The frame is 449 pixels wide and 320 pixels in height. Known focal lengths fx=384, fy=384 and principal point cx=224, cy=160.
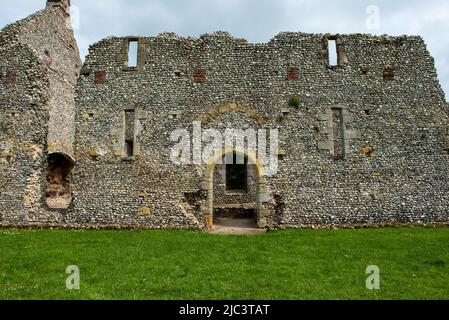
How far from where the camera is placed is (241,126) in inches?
635

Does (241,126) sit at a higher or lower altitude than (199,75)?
lower

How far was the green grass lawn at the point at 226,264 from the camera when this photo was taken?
7152 millimetres

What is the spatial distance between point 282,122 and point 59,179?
43.5 ft

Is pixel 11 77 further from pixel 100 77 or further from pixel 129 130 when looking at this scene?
pixel 129 130

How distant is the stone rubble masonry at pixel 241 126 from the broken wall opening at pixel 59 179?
505 centimetres

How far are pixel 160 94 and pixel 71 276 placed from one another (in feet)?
33.2

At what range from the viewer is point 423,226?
15.0 meters

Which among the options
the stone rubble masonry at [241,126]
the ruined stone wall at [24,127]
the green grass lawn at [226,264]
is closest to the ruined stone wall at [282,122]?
the stone rubble masonry at [241,126]

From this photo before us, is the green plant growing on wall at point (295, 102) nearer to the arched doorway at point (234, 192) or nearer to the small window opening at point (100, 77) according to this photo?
the arched doorway at point (234, 192)

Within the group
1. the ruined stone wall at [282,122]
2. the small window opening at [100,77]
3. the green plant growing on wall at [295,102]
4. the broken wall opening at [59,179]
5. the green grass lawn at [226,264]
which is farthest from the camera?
the broken wall opening at [59,179]

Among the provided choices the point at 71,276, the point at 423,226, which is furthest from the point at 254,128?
the point at 71,276

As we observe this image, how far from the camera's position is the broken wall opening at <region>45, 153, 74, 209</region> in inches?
822

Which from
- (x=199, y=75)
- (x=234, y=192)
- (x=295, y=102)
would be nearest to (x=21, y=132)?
(x=199, y=75)

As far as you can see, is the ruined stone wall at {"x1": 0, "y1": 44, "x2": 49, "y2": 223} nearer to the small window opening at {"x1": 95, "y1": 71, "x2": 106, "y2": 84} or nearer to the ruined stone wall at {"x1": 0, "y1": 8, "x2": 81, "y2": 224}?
the ruined stone wall at {"x1": 0, "y1": 8, "x2": 81, "y2": 224}
